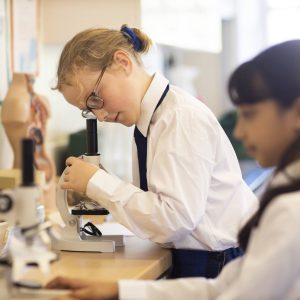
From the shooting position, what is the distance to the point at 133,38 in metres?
1.92

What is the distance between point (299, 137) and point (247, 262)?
0.82 ft

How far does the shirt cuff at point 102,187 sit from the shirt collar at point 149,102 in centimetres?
17

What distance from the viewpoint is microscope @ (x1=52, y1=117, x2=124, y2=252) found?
1.87 metres

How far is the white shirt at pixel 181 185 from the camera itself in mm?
1749

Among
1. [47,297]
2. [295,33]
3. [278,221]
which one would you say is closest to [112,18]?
[47,297]

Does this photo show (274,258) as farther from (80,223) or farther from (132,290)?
(80,223)

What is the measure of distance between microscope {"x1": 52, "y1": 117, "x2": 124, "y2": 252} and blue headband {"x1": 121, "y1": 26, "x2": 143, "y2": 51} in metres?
0.22

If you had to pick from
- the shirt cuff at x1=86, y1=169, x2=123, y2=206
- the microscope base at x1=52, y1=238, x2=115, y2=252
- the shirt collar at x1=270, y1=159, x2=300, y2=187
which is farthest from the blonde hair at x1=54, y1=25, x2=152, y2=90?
the shirt collar at x1=270, y1=159, x2=300, y2=187

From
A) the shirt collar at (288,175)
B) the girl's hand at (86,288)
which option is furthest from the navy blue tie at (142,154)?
the shirt collar at (288,175)

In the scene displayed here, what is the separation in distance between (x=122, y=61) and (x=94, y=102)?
126 millimetres

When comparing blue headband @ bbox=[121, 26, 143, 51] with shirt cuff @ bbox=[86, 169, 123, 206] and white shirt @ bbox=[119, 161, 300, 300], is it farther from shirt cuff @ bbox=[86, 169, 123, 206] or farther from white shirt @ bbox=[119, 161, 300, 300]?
white shirt @ bbox=[119, 161, 300, 300]

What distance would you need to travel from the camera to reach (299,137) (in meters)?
1.34

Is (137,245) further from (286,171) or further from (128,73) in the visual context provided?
(286,171)

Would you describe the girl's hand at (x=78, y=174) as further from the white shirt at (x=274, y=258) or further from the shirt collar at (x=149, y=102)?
the white shirt at (x=274, y=258)
